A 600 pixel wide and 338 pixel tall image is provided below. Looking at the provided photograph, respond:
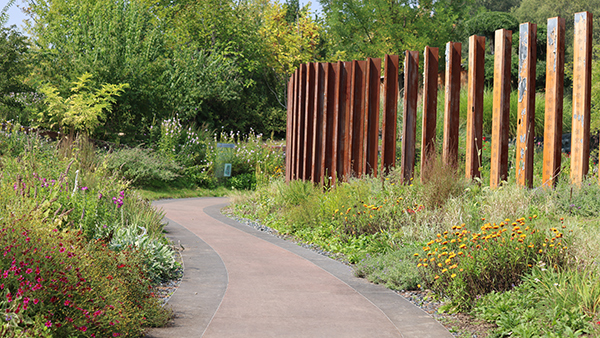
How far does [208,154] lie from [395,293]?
36.7 ft

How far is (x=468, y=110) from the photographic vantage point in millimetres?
7566

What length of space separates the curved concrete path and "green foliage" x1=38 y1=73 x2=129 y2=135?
8.86 meters

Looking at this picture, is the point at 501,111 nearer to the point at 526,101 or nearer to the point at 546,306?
the point at 526,101

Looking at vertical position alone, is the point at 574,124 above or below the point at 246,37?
below

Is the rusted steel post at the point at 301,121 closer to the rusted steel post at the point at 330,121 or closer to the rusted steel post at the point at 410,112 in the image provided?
the rusted steel post at the point at 330,121

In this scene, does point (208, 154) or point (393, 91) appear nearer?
point (393, 91)

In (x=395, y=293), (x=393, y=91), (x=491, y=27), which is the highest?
(x=491, y=27)

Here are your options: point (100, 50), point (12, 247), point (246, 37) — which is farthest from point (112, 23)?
point (12, 247)

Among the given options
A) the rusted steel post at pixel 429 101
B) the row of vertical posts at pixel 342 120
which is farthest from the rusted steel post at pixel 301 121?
the rusted steel post at pixel 429 101

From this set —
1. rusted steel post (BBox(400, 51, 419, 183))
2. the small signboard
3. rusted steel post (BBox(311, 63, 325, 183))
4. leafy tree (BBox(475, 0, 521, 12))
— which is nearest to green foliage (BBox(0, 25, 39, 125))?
the small signboard

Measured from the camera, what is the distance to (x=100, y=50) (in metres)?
16.3

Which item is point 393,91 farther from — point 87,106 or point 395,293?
point 87,106

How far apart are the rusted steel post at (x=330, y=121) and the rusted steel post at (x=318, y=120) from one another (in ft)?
0.72

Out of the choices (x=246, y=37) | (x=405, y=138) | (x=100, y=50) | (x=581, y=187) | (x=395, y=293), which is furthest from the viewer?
(x=246, y=37)
